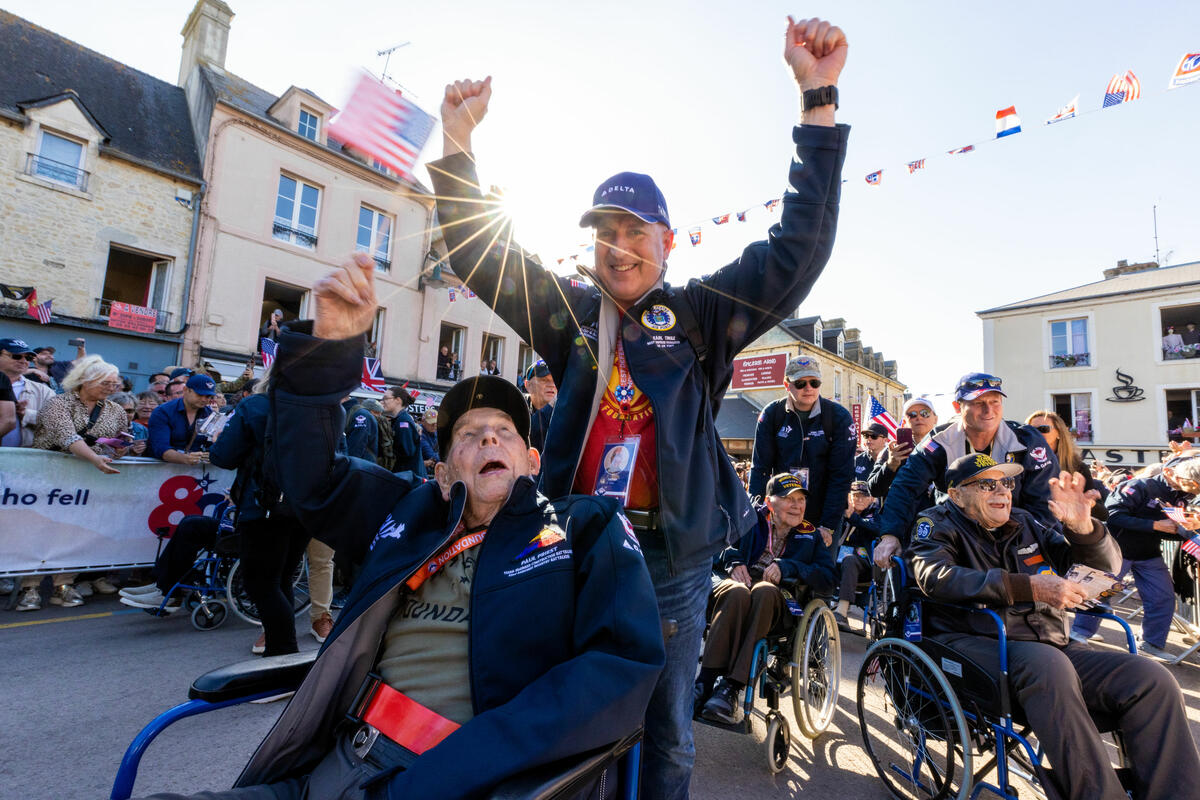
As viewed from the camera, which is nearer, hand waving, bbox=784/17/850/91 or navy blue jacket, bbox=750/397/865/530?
hand waving, bbox=784/17/850/91

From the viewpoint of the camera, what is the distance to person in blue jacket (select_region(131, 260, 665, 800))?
1253mm

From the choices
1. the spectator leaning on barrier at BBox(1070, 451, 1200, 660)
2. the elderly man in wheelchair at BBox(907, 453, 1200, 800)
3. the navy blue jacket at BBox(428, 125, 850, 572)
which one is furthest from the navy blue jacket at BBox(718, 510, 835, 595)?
the spectator leaning on barrier at BBox(1070, 451, 1200, 660)


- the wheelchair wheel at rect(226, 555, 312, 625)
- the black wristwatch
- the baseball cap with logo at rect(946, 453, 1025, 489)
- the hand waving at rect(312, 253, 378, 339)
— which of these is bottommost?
the wheelchair wheel at rect(226, 555, 312, 625)

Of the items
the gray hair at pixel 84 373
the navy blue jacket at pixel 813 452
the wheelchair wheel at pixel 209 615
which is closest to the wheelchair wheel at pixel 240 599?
the wheelchair wheel at pixel 209 615

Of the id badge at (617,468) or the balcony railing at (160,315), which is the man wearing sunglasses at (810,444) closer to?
the id badge at (617,468)

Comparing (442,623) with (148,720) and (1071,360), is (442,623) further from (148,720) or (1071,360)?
(1071,360)

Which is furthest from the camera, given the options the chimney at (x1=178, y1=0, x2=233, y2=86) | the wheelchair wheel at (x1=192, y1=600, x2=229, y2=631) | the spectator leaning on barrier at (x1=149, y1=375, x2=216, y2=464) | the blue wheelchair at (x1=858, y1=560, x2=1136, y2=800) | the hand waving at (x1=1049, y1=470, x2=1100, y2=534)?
the chimney at (x1=178, y1=0, x2=233, y2=86)

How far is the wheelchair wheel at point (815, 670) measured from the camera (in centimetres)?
343

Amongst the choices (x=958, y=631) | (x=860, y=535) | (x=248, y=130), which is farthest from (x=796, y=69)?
(x=248, y=130)

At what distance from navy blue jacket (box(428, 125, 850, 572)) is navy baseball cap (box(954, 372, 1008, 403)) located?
287 centimetres

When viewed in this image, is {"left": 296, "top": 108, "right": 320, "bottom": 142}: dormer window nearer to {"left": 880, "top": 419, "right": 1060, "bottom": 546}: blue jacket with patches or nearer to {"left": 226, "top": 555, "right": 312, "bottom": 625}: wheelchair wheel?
{"left": 226, "top": 555, "right": 312, "bottom": 625}: wheelchair wheel

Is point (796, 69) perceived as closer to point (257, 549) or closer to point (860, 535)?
point (257, 549)

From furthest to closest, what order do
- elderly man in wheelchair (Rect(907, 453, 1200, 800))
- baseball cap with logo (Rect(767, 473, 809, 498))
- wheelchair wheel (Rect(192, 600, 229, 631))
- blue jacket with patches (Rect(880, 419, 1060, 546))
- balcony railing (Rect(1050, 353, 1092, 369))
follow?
1. balcony railing (Rect(1050, 353, 1092, 369))
2. wheelchair wheel (Rect(192, 600, 229, 631))
3. baseball cap with logo (Rect(767, 473, 809, 498))
4. blue jacket with patches (Rect(880, 419, 1060, 546))
5. elderly man in wheelchair (Rect(907, 453, 1200, 800))

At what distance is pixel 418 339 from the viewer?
18156 millimetres
